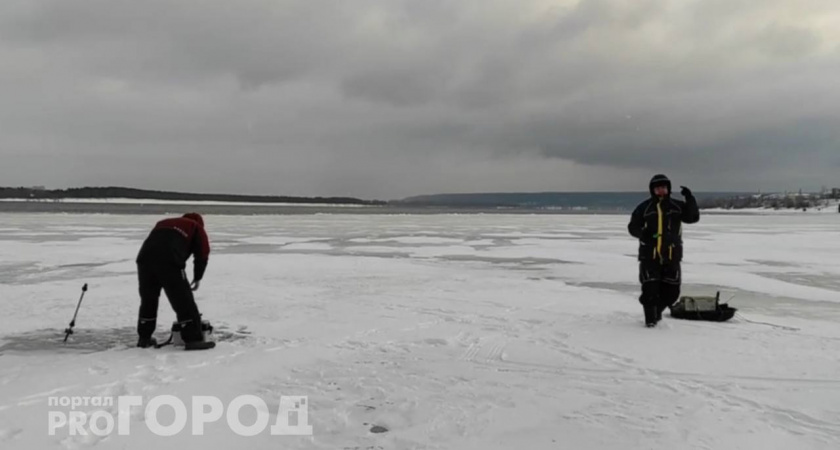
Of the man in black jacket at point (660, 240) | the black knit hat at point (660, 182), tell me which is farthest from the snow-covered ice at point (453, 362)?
the black knit hat at point (660, 182)

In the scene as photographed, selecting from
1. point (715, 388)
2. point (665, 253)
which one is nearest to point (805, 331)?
point (665, 253)

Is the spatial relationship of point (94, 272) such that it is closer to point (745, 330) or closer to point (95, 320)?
point (95, 320)

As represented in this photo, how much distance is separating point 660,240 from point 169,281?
5.14 meters

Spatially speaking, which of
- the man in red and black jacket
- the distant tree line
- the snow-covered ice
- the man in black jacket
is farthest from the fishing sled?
the distant tree line

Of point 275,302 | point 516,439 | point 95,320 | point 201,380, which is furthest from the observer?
point 275,302

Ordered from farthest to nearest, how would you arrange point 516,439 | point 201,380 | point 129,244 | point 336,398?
point 129,244 → point 201,380 → point 336,398 → point 516,439

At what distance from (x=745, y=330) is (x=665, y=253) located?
1.24 m

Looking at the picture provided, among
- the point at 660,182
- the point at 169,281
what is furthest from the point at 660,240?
the point at 169,281

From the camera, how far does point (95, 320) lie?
Answer: 23.2 feet

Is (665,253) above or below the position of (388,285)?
above

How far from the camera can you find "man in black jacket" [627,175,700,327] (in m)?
6.47

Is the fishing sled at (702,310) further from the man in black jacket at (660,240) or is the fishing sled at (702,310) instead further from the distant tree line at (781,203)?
the distant tree line at (781,203)

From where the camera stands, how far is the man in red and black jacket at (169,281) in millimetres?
5664

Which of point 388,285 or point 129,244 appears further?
point 129,244
